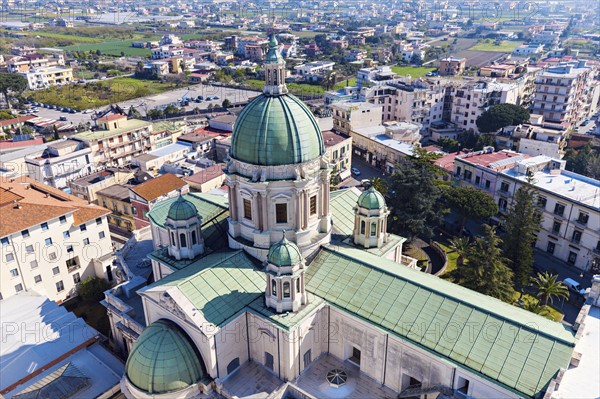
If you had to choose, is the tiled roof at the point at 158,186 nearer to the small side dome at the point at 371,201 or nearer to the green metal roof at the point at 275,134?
the green metal roof at the point at 275,134

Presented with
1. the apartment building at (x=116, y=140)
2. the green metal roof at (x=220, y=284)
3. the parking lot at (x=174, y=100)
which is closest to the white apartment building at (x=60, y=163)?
the apartment building at (x=116, y=140)

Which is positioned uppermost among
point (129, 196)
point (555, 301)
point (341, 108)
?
point (341, 108)

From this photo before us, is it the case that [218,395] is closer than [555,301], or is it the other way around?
[218,395]

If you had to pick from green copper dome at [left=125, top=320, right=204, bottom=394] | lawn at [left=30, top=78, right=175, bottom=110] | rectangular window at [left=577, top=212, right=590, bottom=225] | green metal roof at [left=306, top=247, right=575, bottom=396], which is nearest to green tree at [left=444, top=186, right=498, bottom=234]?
rectangular window at [left=577, top=212, right=590, bottom=225]

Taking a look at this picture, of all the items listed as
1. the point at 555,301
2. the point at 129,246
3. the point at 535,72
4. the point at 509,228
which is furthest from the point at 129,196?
the point at 535,72

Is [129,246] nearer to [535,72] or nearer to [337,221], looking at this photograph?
[337,221]

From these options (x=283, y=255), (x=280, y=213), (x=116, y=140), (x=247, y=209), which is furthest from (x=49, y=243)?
(x=116, y=140)

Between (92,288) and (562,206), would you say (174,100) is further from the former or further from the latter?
(562,206)

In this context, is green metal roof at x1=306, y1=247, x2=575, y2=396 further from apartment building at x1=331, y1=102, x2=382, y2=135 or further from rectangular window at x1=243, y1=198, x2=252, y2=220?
apartment building at x1=331, y1=102, x2=382, y2=135
